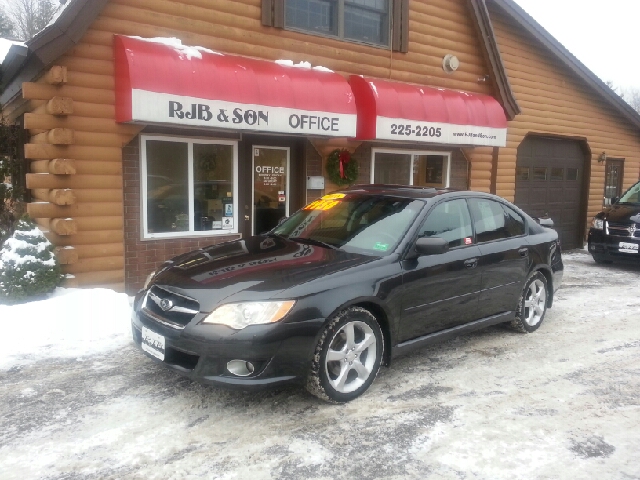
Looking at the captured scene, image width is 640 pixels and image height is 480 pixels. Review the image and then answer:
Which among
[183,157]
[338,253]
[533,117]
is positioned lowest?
[338,253]

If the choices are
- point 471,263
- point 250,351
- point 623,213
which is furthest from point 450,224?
point 623,213

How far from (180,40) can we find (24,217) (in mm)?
3122

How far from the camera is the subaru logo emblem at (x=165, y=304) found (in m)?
4.03

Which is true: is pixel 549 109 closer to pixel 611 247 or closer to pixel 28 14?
pixel 611 247

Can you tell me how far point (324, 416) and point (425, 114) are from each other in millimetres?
7031

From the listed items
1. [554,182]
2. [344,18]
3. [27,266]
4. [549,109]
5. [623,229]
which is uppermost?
[344,18]

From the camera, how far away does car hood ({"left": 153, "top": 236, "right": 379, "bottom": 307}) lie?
3.86 m

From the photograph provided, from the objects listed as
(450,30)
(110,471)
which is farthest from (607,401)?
(450,30)

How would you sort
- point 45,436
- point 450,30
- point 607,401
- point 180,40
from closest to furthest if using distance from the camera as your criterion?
point 45,436 → point 607,401 → point 180,40 → point 450,30

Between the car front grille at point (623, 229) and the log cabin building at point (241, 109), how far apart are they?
2515 millimetres

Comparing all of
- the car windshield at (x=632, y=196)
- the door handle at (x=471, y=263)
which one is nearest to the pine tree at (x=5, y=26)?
the car windshield at (x=632, y=196)

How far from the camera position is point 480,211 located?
18.2 ft

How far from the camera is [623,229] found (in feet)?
34.8

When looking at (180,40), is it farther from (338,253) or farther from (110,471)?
(110,471)
